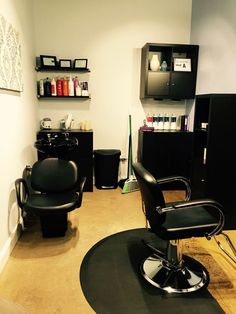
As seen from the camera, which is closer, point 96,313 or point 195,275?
point 96,313

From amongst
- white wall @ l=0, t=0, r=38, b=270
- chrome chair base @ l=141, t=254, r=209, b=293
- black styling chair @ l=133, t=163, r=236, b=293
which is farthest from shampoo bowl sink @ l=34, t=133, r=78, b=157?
chrome chair base @ l=141, t=254, r=209, b=293

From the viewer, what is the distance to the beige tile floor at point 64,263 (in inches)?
67.9

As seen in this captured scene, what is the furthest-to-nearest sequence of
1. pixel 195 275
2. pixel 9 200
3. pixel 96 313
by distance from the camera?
pixel 9 200 < pixel 195 275 < pixel 96 313

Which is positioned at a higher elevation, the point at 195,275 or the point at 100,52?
the point at 100,52

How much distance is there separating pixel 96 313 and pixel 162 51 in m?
3.48

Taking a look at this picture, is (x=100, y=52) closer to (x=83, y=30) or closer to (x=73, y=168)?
(x=83, y=30)

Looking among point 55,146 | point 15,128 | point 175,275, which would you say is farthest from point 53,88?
point 175,275

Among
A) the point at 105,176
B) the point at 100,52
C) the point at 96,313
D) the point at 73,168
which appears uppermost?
the point at 100,52

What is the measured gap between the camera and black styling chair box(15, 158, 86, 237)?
231cm

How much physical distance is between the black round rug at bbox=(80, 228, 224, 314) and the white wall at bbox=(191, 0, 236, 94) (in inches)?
80.2

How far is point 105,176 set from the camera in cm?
387

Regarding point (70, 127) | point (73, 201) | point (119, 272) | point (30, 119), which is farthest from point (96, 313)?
point (70, 127)

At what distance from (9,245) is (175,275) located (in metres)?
1.40

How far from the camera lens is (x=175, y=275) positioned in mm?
1957
